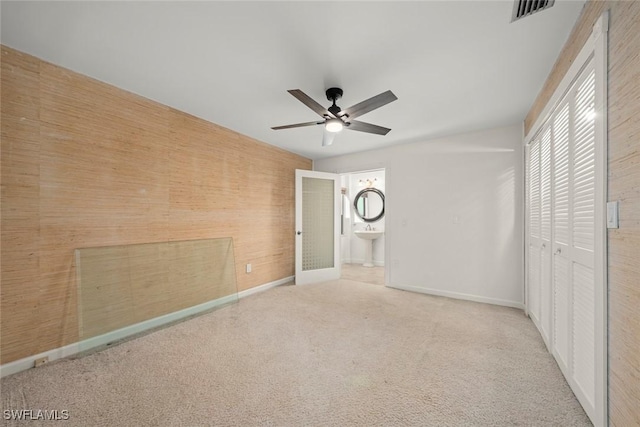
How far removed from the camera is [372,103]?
2.01 m

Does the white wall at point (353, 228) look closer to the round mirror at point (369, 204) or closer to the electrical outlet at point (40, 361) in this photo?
the round mirror at point (369, 204)

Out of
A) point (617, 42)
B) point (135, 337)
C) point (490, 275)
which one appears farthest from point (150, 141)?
point (490, 275)

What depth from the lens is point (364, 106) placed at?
206 centimetres

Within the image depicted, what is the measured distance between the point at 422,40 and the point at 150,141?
2659 mm

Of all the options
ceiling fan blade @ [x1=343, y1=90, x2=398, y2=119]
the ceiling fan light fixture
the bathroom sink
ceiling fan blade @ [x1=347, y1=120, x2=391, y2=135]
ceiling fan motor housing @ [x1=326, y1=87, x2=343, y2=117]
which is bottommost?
the bathroom sink

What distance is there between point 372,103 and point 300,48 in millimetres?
662

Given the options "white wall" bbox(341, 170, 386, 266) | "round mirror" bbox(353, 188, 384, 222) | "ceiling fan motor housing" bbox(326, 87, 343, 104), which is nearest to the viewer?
"ceiling fan motor housing" bbox(326, 87, 343, 104)

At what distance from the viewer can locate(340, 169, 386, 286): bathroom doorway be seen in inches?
235

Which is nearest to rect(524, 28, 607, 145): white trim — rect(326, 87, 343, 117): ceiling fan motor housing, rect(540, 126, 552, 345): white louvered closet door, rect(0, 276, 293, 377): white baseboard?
rect(540, 126, 552, 345): white louvered closet door

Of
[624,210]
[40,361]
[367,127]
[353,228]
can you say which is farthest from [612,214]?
[353,228]

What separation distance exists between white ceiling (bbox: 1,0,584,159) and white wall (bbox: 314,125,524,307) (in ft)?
2.75

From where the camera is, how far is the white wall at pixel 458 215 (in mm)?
3279

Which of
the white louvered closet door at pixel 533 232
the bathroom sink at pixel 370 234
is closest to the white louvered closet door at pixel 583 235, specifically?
the white louvered closet door at pixel 533 232

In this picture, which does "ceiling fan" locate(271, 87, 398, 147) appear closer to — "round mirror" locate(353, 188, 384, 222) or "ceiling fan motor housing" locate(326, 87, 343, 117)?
"ceiling fan motor housing" locate(326, 87, 343, 117)
